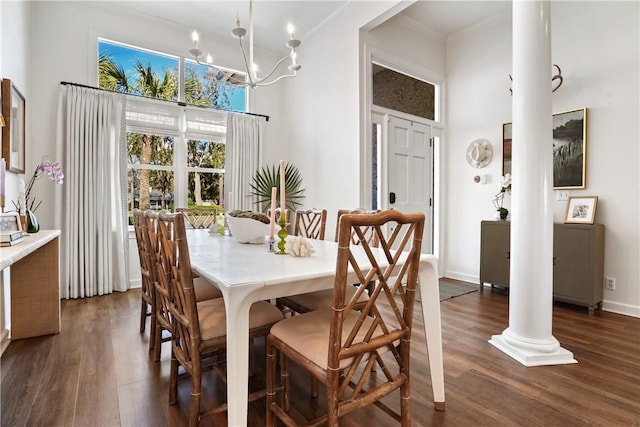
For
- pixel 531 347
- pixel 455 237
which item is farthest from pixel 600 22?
pixel 531 347

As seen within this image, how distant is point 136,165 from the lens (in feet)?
12.9

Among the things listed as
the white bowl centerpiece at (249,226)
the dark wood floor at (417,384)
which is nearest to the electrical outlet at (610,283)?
the dark wood floor at (417,384)

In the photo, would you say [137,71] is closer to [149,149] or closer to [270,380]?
[149,149]

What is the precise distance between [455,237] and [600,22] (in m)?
2.64

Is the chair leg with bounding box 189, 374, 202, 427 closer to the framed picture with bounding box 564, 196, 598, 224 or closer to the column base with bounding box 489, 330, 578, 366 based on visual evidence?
the column base with bounding box 489, 330, 578, 366

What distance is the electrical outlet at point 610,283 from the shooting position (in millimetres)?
3039

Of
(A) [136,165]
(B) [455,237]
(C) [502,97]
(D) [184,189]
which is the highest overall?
(C) [502,97]

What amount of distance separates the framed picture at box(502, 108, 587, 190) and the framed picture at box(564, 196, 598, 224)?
0.14m

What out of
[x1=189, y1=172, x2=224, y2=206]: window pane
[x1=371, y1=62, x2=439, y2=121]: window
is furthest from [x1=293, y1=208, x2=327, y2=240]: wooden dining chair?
[x1=189, y1=172, x2=224, y2=206]: window pane

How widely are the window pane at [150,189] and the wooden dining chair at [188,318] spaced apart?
278 cm

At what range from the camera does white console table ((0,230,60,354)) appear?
7.72ft

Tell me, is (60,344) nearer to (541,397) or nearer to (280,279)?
(280,279)

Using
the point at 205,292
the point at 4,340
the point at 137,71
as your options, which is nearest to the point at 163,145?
the point at 137,71

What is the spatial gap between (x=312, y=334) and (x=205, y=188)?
11.7 ft
